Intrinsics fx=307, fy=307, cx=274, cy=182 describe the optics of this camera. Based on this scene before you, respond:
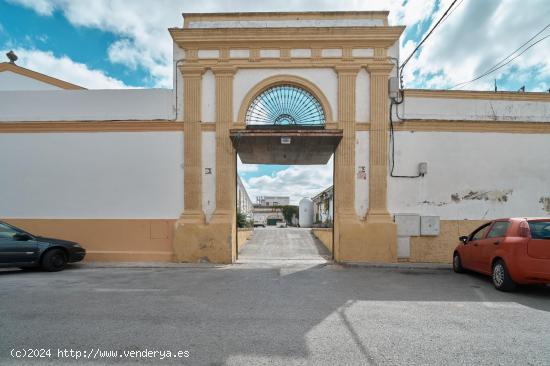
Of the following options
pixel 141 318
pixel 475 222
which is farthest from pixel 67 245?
pixel 475 222

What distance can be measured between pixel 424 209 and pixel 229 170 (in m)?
6.46

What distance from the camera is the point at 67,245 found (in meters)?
8.74

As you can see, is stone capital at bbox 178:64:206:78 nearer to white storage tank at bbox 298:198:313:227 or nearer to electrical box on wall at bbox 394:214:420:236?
electrical box on wall at bbox 394:214:420:236

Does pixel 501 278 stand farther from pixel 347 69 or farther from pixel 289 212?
pixel 289 212

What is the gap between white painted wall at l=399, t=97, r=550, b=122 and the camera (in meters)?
10.1

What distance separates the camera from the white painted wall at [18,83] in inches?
553

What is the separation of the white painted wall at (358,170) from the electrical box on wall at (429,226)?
1.82 metres

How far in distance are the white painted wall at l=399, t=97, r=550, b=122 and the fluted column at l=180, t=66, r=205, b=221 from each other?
22.0ft

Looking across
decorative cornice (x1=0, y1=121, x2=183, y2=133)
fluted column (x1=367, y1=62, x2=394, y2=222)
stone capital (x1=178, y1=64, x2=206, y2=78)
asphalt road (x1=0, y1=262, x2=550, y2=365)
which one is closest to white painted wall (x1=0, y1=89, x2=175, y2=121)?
decorative cornice (x1=0, y1=121, x2=183, y2=133)

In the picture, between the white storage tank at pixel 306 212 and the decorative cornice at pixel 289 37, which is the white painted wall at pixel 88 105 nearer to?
the decorative cornice at pixel 289 37

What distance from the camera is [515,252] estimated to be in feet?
19.7

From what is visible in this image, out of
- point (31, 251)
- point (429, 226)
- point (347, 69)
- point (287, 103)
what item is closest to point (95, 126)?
point (31, 251)

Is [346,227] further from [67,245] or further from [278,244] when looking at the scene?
[67,245]

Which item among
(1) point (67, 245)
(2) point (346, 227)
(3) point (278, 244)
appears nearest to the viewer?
(1) point (67, 245)
